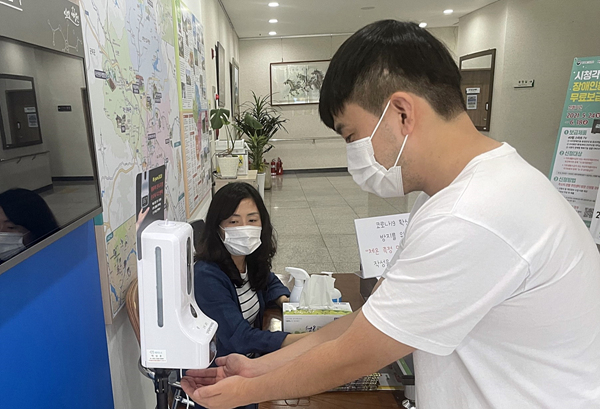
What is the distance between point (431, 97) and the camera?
2.25 ft

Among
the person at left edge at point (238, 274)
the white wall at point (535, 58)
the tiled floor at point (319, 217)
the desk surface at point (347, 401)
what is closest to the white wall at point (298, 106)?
the tiled floor at point (319, 217)

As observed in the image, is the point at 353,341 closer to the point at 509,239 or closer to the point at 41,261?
the point at 509,239

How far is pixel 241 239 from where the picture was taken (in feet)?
5.28

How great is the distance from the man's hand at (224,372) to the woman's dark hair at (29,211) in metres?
0.48

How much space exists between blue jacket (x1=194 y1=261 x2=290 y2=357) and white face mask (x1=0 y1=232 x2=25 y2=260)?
2.39 feet

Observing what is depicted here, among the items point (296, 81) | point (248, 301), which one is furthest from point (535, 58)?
point (248, 301)

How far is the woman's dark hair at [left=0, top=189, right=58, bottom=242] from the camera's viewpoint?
0.82 m

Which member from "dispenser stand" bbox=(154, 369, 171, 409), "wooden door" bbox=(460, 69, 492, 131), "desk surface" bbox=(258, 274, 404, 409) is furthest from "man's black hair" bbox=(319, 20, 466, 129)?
"wooden door" bbox=(460, 69, 492, 131)

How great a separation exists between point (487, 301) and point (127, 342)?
149 cm

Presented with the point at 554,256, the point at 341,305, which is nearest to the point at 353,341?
the point at 554,256

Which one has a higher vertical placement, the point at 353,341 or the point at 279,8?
the point at 279,8

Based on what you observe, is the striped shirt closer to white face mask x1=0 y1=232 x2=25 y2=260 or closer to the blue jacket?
the blue jacket

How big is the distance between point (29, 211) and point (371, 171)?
760 mm

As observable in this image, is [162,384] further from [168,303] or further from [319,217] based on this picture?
[319,217]
